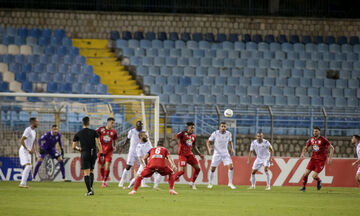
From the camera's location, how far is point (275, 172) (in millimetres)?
22031

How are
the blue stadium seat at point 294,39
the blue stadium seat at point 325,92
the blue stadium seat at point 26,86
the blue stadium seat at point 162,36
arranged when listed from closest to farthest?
the blue stadium seat at point 26,86 → the blue stadium seat at point 325,92 → the blue stadium seat at point 162,36 → the blue stadium seat at point 294,39

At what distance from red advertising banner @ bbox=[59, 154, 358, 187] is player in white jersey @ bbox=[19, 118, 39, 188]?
3.03 metres

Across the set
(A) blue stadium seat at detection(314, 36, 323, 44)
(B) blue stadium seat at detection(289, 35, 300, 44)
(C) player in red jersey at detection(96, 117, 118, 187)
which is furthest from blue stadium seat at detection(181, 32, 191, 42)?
(C) player in red jersey at detection(96, 117, 118, 187)

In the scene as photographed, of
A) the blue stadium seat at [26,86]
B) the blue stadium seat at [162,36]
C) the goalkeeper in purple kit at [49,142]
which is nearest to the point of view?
the goalkeeper in purple kit at [49,142]

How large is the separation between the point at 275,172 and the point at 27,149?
28.6 ft

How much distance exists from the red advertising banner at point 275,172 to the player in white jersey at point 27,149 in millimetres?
3026

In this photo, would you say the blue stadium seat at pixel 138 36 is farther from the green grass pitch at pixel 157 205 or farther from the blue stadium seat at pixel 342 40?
the green grass pitch at pixel 157 205

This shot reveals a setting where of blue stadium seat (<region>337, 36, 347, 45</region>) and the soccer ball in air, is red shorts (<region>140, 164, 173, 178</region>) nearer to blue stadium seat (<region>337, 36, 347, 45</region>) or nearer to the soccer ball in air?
the soccer ball in air

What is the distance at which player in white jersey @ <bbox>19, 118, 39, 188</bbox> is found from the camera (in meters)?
17.6

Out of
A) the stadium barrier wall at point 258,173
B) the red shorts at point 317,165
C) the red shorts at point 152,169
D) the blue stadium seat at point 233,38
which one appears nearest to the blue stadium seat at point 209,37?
the blue stadium seat at point 233,38

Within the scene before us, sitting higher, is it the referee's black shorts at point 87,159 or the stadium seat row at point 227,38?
the stadium seat row at point 227,38

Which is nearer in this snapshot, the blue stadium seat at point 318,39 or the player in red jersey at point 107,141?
the player in red jersey at point 107,141

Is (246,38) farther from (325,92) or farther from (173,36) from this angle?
(325,92)

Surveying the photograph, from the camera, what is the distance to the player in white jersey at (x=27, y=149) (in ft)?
57.8
